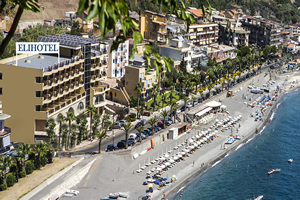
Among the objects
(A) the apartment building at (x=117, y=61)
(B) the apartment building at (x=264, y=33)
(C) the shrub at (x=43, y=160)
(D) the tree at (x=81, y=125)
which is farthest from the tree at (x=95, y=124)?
(B) the apartment building at (x=264, y=33)

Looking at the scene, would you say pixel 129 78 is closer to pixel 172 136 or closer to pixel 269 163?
pixel 172 136

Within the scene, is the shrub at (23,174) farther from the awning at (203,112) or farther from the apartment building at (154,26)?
the apartment building at (154,26)

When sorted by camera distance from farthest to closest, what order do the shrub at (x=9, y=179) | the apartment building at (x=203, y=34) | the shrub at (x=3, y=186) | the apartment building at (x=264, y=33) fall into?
the apartment building at (x=264, y=33), the apartment building at (x=203, y=34), the shrub at (x=9, y=179), the shrub at (x=3, y=186)

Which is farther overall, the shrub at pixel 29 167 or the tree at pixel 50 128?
the tree at pixel 50 128

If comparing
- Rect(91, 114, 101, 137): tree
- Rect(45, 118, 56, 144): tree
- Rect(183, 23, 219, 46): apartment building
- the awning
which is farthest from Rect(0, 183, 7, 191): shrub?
Rect(183, 23, 219, 46): apartment building

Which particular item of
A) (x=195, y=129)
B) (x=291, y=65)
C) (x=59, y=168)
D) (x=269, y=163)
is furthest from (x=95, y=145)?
(x=291, y=65)

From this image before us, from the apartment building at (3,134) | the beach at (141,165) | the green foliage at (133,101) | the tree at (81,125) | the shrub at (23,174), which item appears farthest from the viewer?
the green foliage at (133,101)

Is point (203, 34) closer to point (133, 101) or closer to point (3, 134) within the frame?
point (133, 101)
